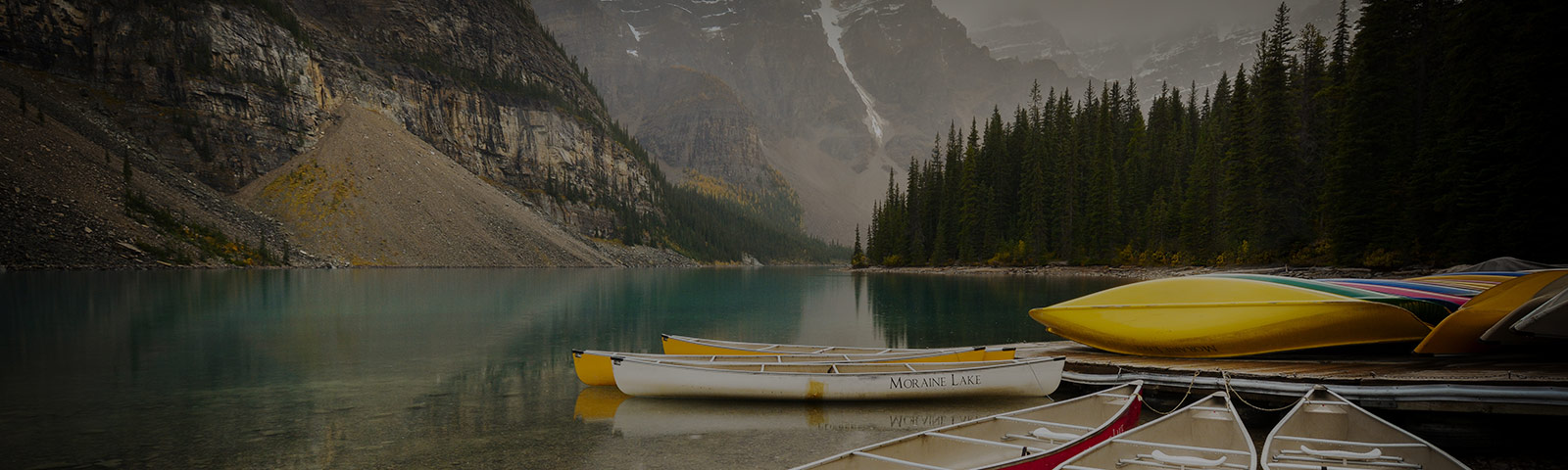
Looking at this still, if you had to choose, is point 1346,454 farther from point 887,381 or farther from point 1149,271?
point 1149,271

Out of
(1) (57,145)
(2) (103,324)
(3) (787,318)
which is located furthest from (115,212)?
(3) (787,318)

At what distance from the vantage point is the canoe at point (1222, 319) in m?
11.5

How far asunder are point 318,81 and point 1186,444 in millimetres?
155916

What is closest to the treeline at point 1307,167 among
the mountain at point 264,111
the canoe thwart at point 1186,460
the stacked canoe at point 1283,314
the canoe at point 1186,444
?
the stacked canoe at point 1283,314

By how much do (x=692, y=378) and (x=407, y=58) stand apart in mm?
170011

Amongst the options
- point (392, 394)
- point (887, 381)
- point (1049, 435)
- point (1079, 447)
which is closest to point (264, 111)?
point (392, 394)

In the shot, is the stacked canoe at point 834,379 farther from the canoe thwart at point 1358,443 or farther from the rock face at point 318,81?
the rock face at point 318,81

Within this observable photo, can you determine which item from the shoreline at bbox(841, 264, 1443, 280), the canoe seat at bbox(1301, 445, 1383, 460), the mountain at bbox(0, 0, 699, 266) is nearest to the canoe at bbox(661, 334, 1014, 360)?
the canoe seat at bbox(1301, 445, 1383, 460)

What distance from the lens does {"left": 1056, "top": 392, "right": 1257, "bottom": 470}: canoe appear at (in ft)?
20.4

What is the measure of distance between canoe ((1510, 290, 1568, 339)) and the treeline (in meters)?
25.1

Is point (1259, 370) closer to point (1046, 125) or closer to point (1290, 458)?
point (1290, 458)

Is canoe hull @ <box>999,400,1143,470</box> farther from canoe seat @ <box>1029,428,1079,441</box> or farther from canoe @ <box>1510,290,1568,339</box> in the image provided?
canoe @ <box>1510,290,1568,339</box>

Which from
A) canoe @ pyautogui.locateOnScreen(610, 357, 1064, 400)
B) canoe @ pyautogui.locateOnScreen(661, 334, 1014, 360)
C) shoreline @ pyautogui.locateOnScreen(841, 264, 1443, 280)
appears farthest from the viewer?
shoreline @ pyautogui.locateOnScreen(841, 264, 1443, 280)

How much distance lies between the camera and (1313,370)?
1074cm
